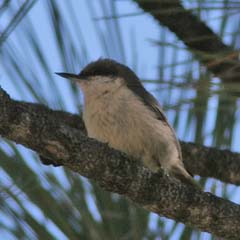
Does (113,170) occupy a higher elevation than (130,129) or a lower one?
lower

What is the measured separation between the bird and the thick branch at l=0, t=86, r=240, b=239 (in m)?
0.92

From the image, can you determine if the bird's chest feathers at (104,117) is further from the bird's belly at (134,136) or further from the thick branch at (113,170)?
the thick branch at (113,170)

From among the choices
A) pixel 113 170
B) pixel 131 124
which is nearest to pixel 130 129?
pixel 131 124

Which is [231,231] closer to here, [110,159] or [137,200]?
[137,200]

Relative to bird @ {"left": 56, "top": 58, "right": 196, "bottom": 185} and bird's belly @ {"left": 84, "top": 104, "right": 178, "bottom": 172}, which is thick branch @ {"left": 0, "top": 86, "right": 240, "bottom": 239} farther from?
bird's belly @ {"left": 84, "top": 104, "right": 178, "bottom": 172}

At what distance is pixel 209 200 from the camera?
63.6 inches

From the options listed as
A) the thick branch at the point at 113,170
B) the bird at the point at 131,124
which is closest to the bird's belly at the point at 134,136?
the bird at the point at 131,124

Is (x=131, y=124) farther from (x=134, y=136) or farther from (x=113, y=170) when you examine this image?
(x=113, y=170)

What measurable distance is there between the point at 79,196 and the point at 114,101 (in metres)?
1.46

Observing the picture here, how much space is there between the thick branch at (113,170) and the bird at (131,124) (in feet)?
3.01

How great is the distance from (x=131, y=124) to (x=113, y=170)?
1221 millimetres

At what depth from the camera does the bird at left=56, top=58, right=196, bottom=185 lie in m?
2.66

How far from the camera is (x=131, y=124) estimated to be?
2717 mm

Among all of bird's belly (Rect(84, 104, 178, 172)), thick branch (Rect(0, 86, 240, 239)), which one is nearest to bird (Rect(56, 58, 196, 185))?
bird's belly (Rect(84, 104, 178, 172))
